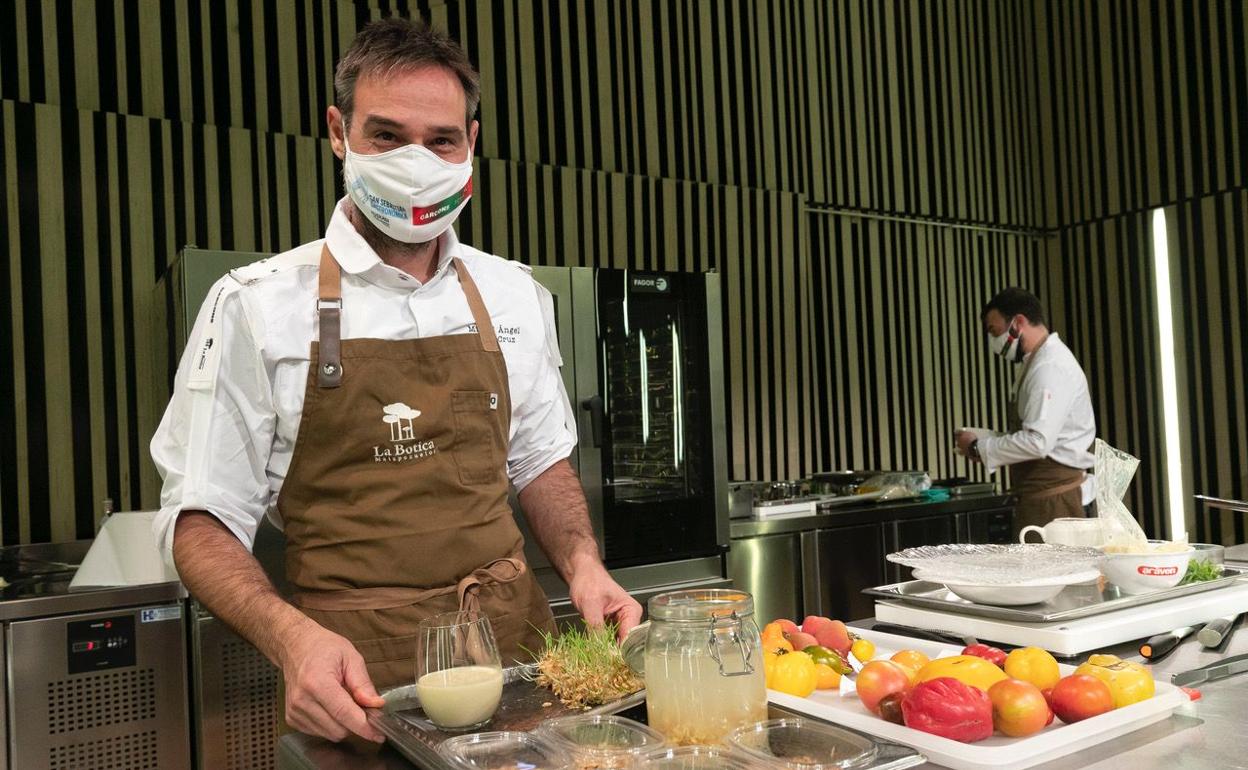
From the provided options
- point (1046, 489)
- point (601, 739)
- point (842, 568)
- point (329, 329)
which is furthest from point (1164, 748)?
point (1046, 489)

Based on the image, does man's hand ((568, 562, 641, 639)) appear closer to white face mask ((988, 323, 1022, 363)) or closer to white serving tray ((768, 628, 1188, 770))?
white serving tray ((768, 628, 1188, 770))

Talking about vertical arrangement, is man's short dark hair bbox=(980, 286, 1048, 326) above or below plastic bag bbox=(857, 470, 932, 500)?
above

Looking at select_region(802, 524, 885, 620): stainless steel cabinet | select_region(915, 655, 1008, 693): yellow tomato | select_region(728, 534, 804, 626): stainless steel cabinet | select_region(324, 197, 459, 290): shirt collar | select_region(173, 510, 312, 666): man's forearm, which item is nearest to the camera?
select_region(915, 655, 1008, 693): yellow tomato

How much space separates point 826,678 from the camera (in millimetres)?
1404

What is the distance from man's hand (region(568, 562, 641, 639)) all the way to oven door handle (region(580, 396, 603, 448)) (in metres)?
1.96

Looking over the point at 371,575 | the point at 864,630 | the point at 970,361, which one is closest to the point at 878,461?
the point at 970,361

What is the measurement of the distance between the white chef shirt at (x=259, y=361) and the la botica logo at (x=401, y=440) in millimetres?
155

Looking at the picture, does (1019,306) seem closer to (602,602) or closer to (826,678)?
(602,602)

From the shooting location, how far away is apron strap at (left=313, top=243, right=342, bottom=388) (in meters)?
1.79

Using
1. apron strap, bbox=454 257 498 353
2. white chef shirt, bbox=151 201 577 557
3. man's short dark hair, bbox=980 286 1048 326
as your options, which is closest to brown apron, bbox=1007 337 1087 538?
man's short dark hair, bbox=980 286 1048 326

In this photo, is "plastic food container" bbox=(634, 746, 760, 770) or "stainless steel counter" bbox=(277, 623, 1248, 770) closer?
"plastic food container" bbox=(634, 746, 760, 770)

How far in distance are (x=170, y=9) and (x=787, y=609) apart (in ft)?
12.7

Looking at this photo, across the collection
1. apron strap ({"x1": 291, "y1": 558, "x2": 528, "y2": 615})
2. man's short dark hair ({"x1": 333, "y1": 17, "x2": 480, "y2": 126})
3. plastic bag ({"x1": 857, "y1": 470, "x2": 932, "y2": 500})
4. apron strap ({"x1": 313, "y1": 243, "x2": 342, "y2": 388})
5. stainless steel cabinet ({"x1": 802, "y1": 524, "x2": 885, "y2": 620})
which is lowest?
stainless steel cabinet ({"x1": 802, "y1": 524, "x2": 885, "y2": 620})

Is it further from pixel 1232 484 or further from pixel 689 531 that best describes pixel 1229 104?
pixel 689 531
